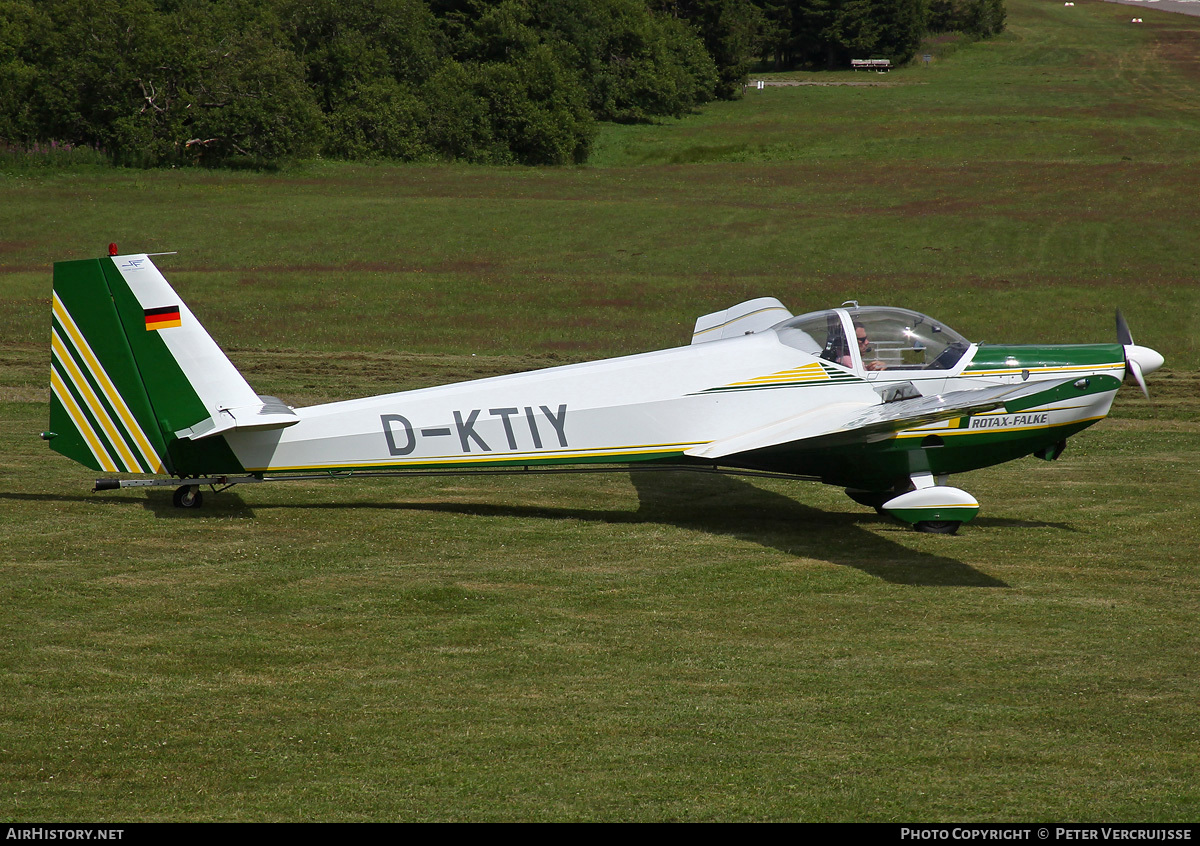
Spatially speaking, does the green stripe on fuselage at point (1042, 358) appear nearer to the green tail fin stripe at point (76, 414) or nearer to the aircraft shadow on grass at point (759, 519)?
the aircraft shadow on grass at point (759, 519)

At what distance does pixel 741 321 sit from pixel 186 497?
6488 mm

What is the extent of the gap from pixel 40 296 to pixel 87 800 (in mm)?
23177

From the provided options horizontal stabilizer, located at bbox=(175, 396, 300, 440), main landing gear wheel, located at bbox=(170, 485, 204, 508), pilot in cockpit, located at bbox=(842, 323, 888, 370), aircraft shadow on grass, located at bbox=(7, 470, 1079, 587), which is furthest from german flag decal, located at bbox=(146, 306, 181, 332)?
pilot in cockpit, located at bbox=(842, 323, 888, 370)

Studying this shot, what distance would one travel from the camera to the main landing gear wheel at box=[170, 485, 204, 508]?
37.3ft

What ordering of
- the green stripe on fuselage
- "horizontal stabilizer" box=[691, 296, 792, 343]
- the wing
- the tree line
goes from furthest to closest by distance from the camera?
the tree line < "horizontal stabilizer" box=[691, 296, 792, 343] < the green stripe on fuselage < the wing

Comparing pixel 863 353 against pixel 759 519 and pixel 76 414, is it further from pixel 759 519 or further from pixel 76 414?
pixel 76 414

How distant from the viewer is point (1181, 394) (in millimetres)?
19016

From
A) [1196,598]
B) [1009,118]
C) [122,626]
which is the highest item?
[122,626]

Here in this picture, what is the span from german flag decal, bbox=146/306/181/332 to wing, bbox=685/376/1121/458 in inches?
203

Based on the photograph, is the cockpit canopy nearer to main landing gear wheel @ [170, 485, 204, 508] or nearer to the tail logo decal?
main landing gear wheel @ [170, 485, 204, 508]

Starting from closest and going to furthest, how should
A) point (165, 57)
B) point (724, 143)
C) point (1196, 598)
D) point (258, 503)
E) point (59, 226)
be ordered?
point (1196, 598) → point (258, 503) → point (59, 226) → point (165, 57) → point (724, 143)

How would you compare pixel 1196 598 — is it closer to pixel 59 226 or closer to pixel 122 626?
pixel 122 626

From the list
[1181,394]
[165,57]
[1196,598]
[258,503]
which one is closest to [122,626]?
[258,503]

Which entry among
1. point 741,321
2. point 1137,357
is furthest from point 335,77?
point 1137,357
